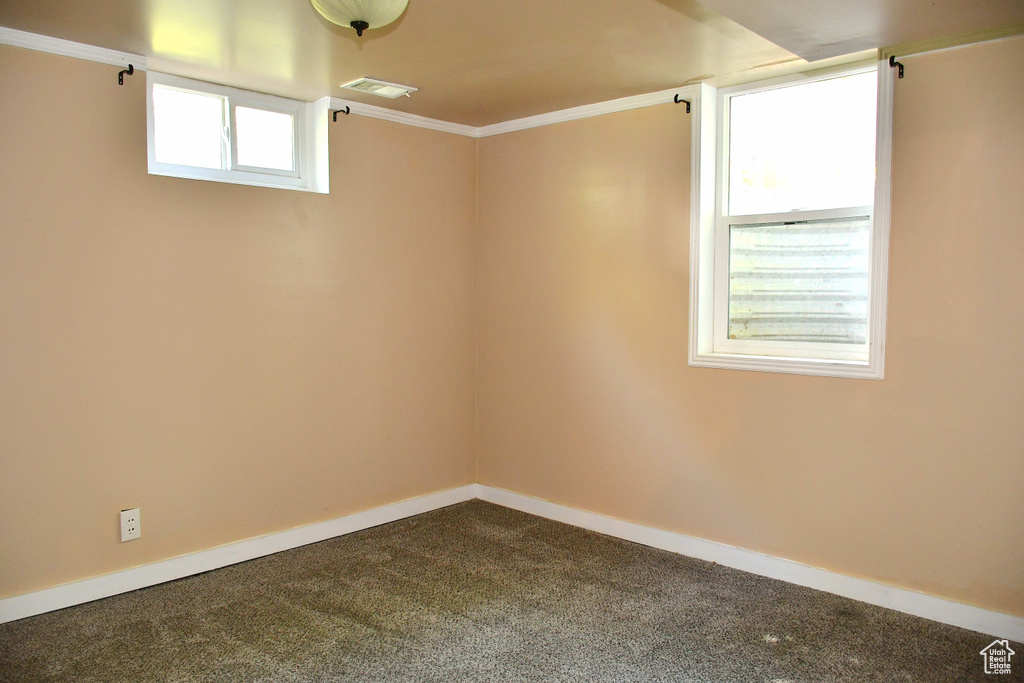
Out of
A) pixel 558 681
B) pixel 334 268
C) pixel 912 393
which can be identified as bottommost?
pixel 558 681

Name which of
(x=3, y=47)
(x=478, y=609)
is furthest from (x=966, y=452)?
(x=3, y=47)

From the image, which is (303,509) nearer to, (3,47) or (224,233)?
(224,233)

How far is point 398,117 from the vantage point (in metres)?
4.12

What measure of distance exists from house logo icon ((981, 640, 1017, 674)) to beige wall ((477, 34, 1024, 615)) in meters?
0.17

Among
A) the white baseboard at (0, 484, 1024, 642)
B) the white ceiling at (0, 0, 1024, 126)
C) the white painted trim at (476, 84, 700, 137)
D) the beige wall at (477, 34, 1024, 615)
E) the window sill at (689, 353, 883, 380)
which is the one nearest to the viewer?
the white ceiling at (0, 0, 1024, 126)

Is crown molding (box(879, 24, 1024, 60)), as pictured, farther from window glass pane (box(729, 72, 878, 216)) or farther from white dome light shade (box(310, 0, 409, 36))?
white dome light shade (box(310, 0, 409, 36))

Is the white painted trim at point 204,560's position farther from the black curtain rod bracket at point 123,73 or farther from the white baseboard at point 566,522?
the black curtain rod bracket at point 123,73

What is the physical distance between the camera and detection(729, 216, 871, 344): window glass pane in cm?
322

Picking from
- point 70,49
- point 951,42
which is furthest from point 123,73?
point 951,42

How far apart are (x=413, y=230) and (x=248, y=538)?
1.88m

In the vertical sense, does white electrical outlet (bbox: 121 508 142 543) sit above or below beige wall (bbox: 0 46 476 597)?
below

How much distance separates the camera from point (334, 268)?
154 inches

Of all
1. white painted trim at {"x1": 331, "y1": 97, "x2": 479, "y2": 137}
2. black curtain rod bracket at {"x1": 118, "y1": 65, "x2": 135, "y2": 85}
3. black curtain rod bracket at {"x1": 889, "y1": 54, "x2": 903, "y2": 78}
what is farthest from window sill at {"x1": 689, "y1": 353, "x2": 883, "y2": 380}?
black curtain rod bracket at {"x1": 118, "y1": 65, "x2": 135, "y2": 85}

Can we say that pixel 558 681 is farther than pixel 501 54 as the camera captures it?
No
